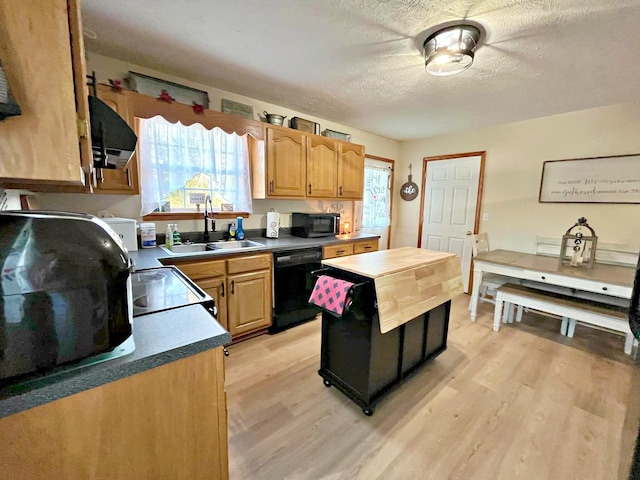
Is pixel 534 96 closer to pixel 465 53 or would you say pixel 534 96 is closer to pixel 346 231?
pixel 465 53

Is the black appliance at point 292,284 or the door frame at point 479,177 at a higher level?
the door frame at point 479,177

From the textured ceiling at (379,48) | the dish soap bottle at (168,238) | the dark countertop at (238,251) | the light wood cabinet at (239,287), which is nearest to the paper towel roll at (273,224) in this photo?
the dark countertop at (238,251)

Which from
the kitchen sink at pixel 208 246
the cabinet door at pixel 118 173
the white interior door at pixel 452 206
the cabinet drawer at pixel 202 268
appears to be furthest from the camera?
the white interior door at pixel 452 206

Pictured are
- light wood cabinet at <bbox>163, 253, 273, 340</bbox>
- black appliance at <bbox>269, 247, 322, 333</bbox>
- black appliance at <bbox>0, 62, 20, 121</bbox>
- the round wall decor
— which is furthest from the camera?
the round wall decor

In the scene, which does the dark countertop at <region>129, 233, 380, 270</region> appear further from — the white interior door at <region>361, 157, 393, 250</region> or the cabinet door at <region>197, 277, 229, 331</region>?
the white interior door at <region>361, 157, 393, 250</region>

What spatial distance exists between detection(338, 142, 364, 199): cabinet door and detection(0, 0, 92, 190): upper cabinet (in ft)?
9.66

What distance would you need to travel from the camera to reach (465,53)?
1784mm

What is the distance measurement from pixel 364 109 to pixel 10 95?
3.13 metres

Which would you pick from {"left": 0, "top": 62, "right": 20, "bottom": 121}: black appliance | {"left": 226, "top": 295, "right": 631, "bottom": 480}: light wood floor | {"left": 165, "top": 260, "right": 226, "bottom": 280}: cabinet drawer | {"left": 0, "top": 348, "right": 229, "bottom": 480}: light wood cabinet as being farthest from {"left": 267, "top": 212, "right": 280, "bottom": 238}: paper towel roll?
{"left": 0, "top": 62, "right": 20, "bottom": 121}: black appliance

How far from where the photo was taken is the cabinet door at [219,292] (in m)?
2.22

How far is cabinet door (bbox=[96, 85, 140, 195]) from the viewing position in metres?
1.92

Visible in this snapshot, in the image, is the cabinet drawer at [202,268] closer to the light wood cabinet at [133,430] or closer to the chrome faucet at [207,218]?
the chrome faucet at [207,218]

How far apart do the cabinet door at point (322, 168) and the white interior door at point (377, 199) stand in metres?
1.15

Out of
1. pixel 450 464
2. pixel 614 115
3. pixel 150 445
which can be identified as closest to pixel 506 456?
pixel 450 464
